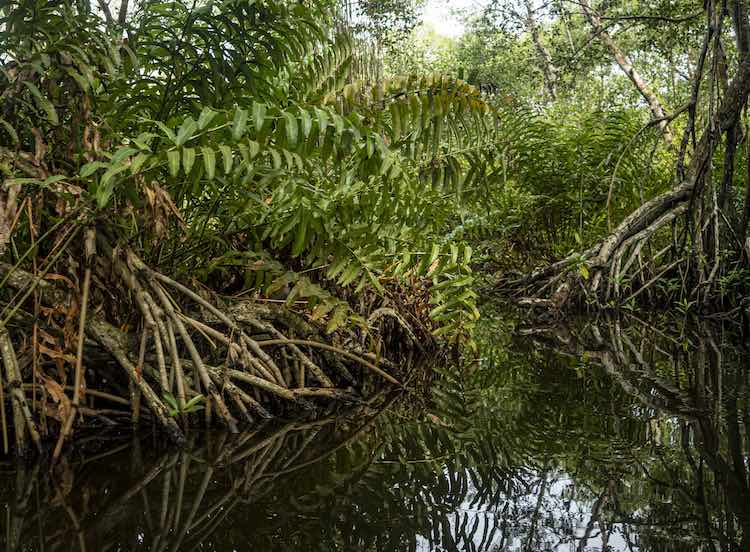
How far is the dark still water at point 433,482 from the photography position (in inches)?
62.6

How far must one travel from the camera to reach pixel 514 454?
2.23m

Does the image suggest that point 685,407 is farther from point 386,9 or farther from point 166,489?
point 386,9

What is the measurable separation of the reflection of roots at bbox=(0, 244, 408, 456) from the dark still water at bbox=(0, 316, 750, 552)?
15 centimetres

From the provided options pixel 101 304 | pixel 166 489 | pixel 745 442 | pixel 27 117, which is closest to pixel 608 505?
pixel 745 442

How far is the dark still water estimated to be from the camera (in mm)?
1591

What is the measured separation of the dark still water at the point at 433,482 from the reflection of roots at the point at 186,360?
153 mm

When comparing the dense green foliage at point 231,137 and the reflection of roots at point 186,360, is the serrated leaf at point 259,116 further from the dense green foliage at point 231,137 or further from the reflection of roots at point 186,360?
the reflection of roots at point 186,360

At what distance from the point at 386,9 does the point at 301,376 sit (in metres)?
14.5

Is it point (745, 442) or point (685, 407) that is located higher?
point (685, 407)

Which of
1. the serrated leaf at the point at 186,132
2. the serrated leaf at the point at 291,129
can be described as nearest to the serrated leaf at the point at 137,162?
the serrated leaf at the point at 186,132

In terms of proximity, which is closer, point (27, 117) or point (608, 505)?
point (608, 505)

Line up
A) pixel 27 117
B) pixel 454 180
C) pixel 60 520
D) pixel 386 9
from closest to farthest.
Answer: pixel 60 520, pixel 27 117, pixel 454 180, pixel 386 9

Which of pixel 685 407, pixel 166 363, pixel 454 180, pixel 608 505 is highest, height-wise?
pixel 454 180

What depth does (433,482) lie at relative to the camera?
1.98 metres
